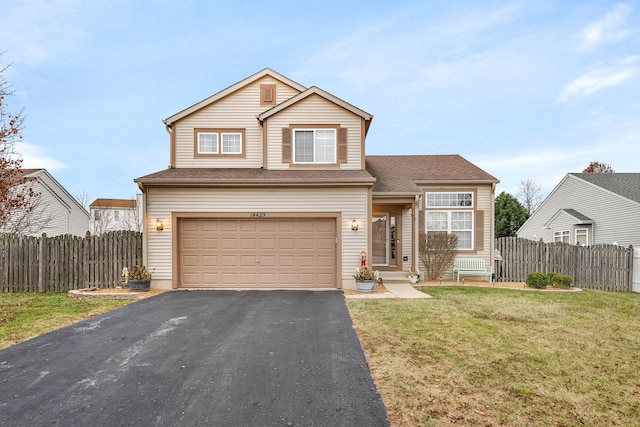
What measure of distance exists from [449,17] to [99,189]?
4241cm

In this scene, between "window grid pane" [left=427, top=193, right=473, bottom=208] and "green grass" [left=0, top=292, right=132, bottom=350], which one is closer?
"green grass" [left=0, top=292, right=132, bottom=350]

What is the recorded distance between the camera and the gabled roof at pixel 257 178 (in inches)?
404

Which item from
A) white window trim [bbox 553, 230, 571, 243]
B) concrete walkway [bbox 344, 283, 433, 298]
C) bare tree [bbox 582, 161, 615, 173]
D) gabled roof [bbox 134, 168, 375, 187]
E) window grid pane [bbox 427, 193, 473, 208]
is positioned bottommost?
concrete walkway [bbox 344, 283, 433, 298]

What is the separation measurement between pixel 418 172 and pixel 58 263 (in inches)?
541

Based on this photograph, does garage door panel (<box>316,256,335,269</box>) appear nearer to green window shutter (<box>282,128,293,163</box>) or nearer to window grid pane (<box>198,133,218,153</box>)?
green window shutter (<box>282,128,293,163</box>)

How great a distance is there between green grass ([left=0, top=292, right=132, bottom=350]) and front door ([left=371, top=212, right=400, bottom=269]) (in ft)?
30.0

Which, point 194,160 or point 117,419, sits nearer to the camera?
point 117,419

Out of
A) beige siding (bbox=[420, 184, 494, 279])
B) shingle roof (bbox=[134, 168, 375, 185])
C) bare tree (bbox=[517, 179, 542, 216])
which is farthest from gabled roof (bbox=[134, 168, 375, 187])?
bare tree (bbox=[517, 179, 542, 216])

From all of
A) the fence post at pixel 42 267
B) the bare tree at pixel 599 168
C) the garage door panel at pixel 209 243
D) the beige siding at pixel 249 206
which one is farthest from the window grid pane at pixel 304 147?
the bare tree at pixel 599 168

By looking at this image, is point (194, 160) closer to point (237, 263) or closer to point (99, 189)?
point (237, 263)

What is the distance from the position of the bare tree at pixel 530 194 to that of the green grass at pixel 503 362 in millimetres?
38914

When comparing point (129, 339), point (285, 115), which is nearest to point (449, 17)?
point (285, 115)

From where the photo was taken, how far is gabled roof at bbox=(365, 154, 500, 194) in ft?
40.3

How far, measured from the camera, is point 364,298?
356 inches
